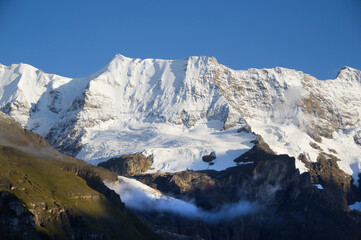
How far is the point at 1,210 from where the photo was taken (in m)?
178

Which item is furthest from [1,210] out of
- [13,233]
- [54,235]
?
[54,235]

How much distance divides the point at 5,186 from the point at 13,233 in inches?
1082

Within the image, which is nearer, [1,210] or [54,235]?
[1,210]

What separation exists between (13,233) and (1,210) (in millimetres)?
9545

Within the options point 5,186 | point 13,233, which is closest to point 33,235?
point 13,233

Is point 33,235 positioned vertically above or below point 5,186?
below

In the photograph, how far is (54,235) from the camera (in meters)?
196

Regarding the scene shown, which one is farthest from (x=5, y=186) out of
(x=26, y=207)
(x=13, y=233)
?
(x=13, y=233)

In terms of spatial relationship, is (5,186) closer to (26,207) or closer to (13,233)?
(26,207)

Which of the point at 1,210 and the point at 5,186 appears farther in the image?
the point at 5,186

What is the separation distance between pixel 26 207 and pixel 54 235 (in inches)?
580

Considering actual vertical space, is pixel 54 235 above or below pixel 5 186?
below

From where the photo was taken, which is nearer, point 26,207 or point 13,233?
point 13,233

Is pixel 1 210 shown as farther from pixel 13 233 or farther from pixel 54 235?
pixel 54 235
